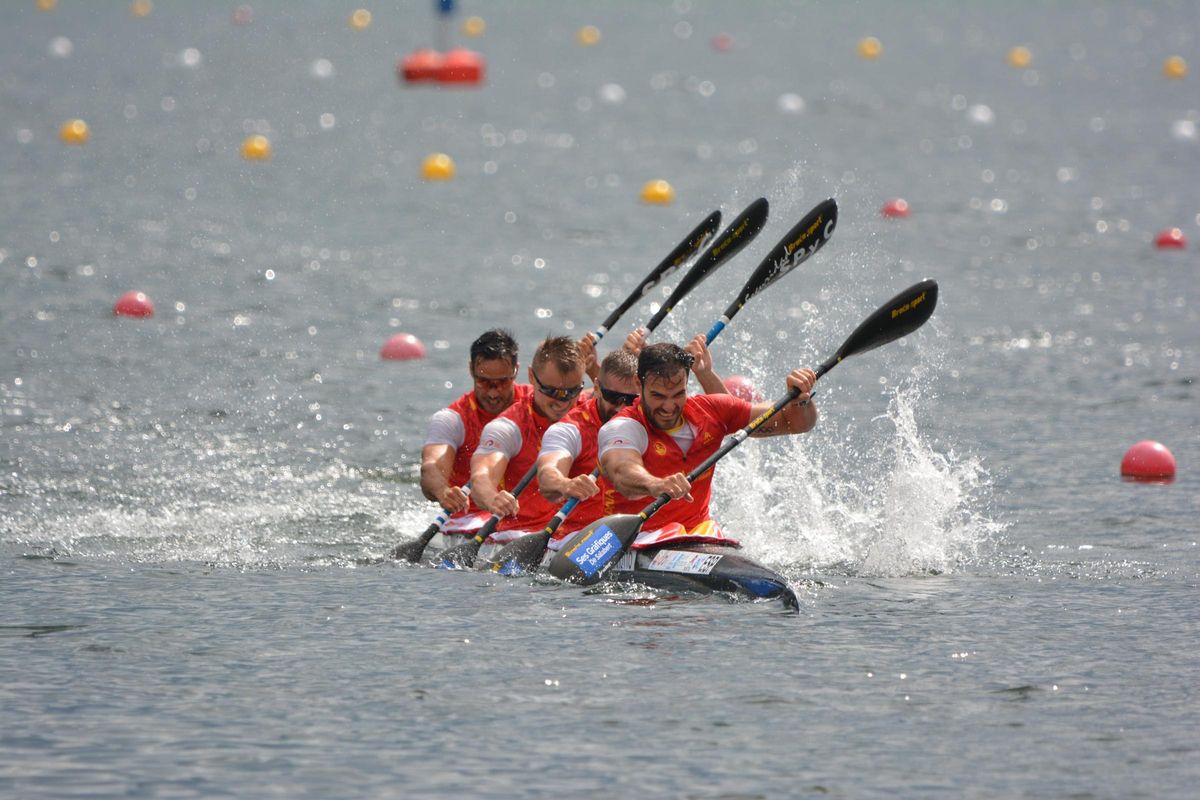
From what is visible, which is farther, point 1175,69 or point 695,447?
point 1175,69

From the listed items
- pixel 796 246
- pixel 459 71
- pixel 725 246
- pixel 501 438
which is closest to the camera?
pixel 501 438

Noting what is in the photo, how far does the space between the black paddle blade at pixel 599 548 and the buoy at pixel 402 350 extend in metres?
6.79

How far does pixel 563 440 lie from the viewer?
30.8 ft

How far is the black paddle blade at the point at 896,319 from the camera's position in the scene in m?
9.89

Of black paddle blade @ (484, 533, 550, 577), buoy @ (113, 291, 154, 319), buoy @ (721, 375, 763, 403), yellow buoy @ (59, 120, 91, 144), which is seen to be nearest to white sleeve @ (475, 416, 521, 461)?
black paddle blade @ (484, 533, 550, 577)

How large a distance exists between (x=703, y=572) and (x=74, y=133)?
68.8 ft

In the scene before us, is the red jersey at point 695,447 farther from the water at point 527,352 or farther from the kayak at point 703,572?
the water at point 527,352

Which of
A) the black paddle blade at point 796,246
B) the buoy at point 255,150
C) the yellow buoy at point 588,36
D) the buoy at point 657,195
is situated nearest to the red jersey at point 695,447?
the black paddle blade at point 796,246

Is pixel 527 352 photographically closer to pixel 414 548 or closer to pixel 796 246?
pixel 796 246

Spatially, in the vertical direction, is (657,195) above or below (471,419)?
above

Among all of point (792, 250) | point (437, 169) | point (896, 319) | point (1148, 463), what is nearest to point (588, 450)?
point (896, 319)

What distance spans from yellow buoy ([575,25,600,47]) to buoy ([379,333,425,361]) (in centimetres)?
3150

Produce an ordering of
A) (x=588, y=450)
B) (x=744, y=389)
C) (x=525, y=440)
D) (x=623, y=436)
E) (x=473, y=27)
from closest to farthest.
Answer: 1. (x=623, y=436)
2. (x=588, y=450)
3. (x=525, y=440)
4. (x=744, y=389)
5. (x=473, y=27)

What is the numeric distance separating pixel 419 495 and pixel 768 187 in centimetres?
1417
